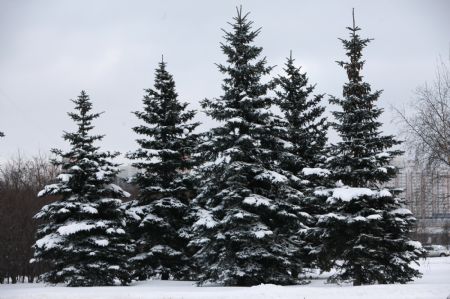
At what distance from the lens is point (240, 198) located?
2217 centimetres

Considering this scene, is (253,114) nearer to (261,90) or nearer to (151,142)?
(261,90)

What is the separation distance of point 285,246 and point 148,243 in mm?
7965

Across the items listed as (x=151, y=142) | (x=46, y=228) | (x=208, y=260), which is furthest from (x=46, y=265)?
(x=208, y=260)

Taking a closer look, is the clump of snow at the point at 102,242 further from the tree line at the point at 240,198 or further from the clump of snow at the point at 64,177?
the clump of snow at the point at 64,177

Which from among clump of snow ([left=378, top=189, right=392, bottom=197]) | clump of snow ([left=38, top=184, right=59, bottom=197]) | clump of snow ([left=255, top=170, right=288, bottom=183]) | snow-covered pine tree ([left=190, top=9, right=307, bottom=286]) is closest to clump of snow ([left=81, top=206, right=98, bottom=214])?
clump of snow ([left=38, top=184, right=59, bottom=197])

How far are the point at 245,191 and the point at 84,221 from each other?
8.08m

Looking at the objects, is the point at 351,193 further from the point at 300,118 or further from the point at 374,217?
the point at 300,118

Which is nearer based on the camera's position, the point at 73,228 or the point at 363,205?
the point at 363,205

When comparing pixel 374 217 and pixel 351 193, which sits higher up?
pixel 351 193

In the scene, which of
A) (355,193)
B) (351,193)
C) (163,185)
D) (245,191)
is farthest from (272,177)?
(163,185)

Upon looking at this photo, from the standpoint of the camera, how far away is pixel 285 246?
2280cm

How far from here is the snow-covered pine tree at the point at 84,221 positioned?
23.9 metres

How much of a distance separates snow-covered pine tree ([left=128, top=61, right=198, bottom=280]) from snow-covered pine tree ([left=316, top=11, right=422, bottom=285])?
8.16 m

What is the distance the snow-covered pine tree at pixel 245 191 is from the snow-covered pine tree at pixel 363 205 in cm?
223
